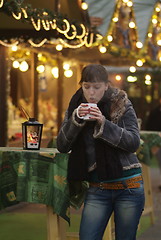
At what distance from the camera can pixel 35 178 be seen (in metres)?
6.12

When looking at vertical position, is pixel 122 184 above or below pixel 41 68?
below

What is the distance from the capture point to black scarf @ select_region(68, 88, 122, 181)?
4766 mm

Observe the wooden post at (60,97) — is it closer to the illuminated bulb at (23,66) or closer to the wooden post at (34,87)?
the wooden post at (34,87)

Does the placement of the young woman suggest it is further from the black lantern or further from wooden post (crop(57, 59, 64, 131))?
wooden post (crop(57, 59, 64, 131))

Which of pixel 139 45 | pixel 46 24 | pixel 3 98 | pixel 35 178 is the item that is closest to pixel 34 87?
pixel 3 98

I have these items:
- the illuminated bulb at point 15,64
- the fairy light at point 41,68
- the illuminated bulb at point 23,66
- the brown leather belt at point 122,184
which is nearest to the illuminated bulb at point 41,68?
the fairy light at point 41,68

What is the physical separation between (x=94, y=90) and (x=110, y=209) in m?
0.83

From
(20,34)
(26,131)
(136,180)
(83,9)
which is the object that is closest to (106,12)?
(83,9)

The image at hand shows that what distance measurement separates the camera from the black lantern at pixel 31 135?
628cm

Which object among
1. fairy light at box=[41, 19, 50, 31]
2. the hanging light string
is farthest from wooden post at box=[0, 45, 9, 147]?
fairy light at box=[41, 19, 50, 31]

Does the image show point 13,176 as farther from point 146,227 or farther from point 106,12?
point 106,12

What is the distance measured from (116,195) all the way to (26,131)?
1.73 m

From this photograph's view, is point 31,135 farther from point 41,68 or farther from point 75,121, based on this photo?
point 41,68

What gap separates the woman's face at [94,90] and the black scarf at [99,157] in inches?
2.4
